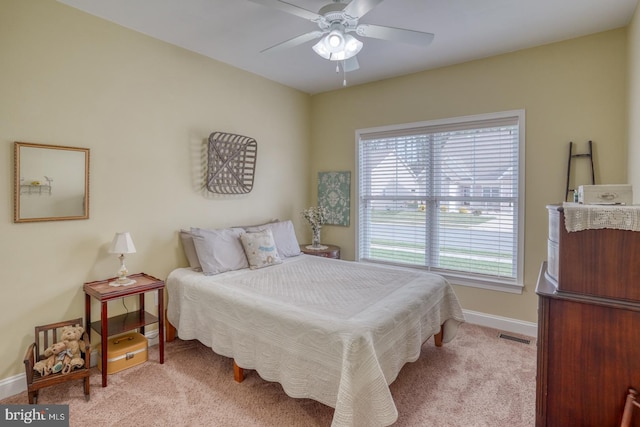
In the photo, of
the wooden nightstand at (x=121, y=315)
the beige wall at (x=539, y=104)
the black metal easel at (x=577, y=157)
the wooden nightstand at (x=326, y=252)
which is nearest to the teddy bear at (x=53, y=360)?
the wooden nightstand at (x=121, y=315)

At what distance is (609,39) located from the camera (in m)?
2.72

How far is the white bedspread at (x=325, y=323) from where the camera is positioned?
169cm

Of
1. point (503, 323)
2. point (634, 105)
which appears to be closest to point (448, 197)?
point (503, 323)

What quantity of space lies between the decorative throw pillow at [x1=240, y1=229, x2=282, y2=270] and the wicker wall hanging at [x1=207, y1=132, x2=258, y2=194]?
64 cm

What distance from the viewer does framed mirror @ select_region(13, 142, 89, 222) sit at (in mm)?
2230

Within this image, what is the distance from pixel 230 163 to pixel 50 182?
1.54 m

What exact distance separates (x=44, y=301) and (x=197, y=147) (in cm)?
175

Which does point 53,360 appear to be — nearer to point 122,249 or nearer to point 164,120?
point 122,249

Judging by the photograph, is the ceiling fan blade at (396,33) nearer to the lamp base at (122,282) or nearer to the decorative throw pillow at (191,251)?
the decorative throw pillow at (191,251)

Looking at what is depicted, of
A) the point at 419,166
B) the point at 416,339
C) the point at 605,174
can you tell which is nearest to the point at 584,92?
the point at 605,174

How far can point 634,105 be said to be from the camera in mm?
2377

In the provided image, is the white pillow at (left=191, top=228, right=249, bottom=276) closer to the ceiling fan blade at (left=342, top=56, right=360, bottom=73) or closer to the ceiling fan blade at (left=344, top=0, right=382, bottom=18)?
the ceiling fan blade at (left=342, top=56, right=360, bottom=73)

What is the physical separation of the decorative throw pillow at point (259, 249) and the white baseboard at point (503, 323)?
2.12 meters

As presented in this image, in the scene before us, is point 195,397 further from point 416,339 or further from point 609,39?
point 609,39
